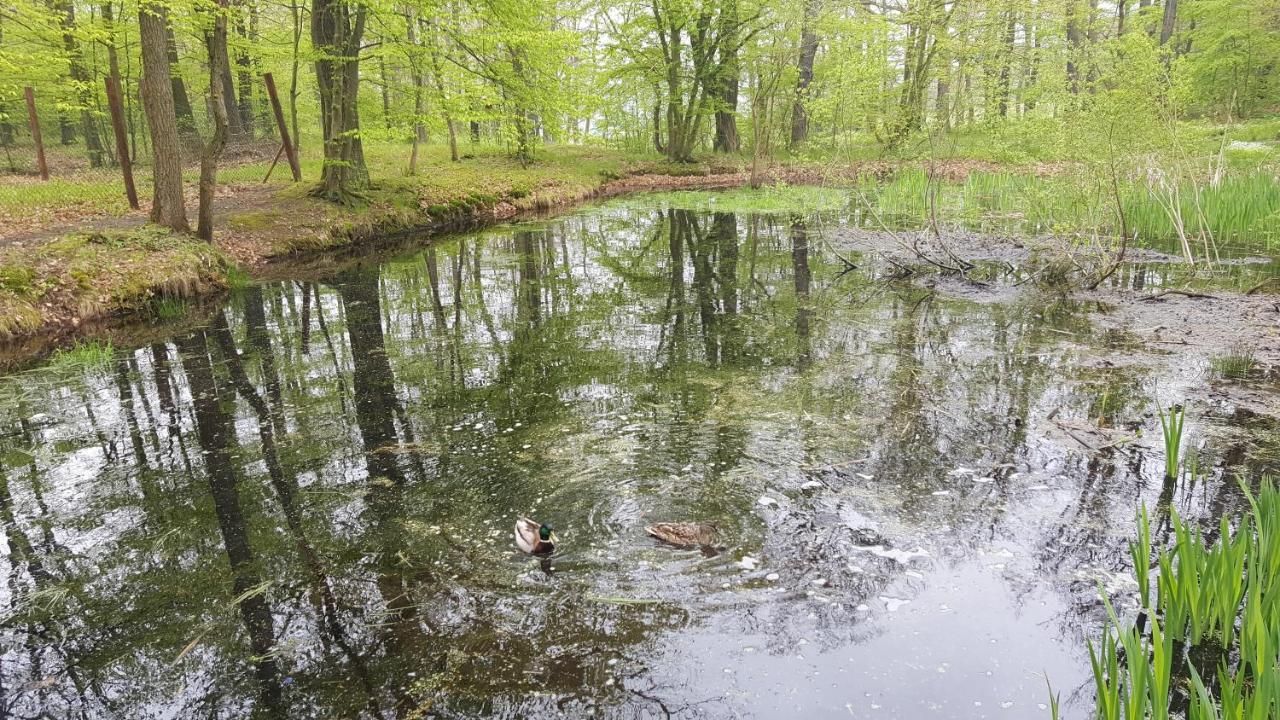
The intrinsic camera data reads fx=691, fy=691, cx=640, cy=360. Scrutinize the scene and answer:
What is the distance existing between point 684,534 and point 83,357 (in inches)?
267

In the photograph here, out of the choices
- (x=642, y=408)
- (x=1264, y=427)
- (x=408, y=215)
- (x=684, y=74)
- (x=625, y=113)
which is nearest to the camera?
(x=1264, y=427)

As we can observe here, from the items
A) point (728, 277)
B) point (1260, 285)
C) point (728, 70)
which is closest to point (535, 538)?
point (728, 277)

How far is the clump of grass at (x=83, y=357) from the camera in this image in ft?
22.5

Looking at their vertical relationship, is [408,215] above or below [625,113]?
below

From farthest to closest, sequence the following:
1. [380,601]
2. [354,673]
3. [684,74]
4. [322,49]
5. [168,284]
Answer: [684,74] → [322,49] → [168,284] → [380,601] → [354,673]

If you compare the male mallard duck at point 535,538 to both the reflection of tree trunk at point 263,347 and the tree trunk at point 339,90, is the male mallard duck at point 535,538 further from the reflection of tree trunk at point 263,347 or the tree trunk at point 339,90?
the tree trunk at point 339,90

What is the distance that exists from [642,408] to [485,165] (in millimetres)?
18311

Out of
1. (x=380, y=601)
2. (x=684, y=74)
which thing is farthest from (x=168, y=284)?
(x=684, y=74)

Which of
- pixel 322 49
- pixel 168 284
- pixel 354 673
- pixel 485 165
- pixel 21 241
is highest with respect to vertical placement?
pixel 322 49

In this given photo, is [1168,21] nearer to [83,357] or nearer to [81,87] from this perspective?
[81,87]

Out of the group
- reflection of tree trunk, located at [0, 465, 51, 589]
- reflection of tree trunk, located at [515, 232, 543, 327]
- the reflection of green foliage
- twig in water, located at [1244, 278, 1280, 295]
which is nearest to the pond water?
reflection of tree trunk, located at [0, 465, 51, 589]

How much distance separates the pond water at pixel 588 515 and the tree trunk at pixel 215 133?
350 centimetres

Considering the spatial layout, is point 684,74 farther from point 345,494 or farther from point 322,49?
point 345,494

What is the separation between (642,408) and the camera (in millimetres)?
5570
